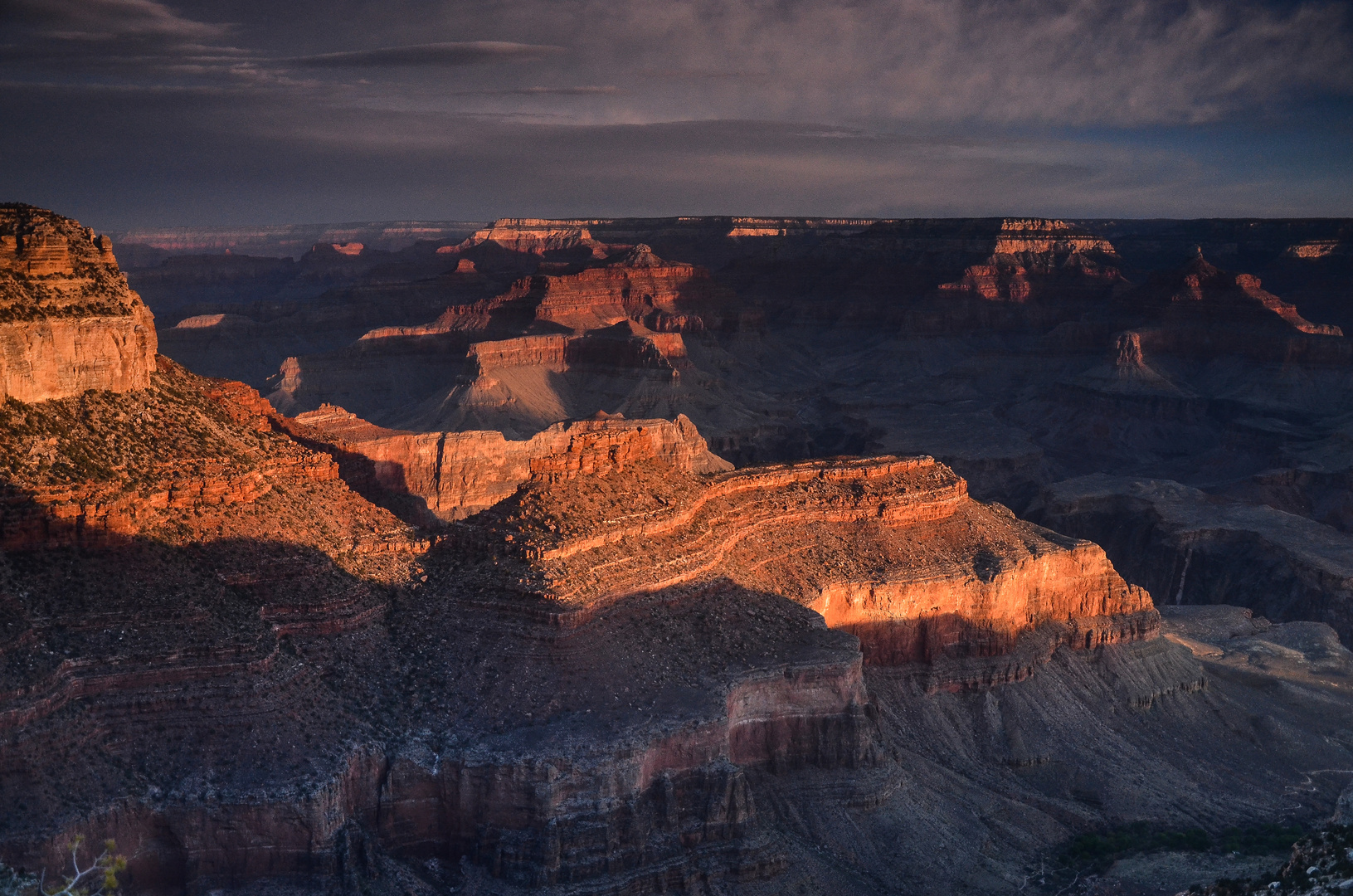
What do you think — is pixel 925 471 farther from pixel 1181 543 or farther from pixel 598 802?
pixel 1181 543

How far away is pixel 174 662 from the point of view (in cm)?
3256

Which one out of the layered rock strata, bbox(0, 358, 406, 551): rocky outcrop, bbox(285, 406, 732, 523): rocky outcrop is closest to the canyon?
bbox(0, 358, 406, 551): rocky outcrop

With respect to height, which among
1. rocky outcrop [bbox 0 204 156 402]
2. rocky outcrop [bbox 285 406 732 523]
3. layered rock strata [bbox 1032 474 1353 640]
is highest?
rocky outcrop [bbox 0 204 156 402]

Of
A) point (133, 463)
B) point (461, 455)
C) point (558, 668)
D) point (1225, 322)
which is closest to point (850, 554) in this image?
point (558, 668)

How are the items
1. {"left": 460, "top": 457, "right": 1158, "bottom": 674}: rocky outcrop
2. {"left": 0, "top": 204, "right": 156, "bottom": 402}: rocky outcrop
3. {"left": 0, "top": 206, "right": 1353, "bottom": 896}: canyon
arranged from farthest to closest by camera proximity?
{"left": 460, "top": 457, "right": 1158, "bottom": 674}: rocky outcrop
{"left": 0, "top": 204, "right": 156, "bottom": 402}: rocky outcrop
{"left": 0, "top": 206, "right": 1353, "bottom": 896}: canyon

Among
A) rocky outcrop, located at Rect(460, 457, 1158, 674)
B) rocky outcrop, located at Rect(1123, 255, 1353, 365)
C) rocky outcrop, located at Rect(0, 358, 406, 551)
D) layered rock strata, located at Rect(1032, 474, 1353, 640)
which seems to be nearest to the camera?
rocky outcrop, located at Rect(0, 358, 406, 551)

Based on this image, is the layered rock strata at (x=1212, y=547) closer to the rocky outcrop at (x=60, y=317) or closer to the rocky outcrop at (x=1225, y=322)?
the rocky outcrop at (x=1225, y=322)

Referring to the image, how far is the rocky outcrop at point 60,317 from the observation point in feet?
122

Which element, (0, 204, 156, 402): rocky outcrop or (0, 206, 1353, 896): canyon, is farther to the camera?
(0, 204, 156, 402): rocky outcrop

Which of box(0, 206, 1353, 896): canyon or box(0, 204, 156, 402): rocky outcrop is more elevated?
box(0, 204, 156, 402): rocky outcrop

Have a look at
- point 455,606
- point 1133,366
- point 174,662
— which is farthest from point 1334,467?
point 174,662

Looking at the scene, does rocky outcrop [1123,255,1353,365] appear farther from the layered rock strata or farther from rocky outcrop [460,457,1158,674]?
rocky outcrop [460,457,1158,674]

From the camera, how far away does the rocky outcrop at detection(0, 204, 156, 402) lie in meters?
37.3

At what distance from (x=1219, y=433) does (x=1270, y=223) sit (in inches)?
3097
